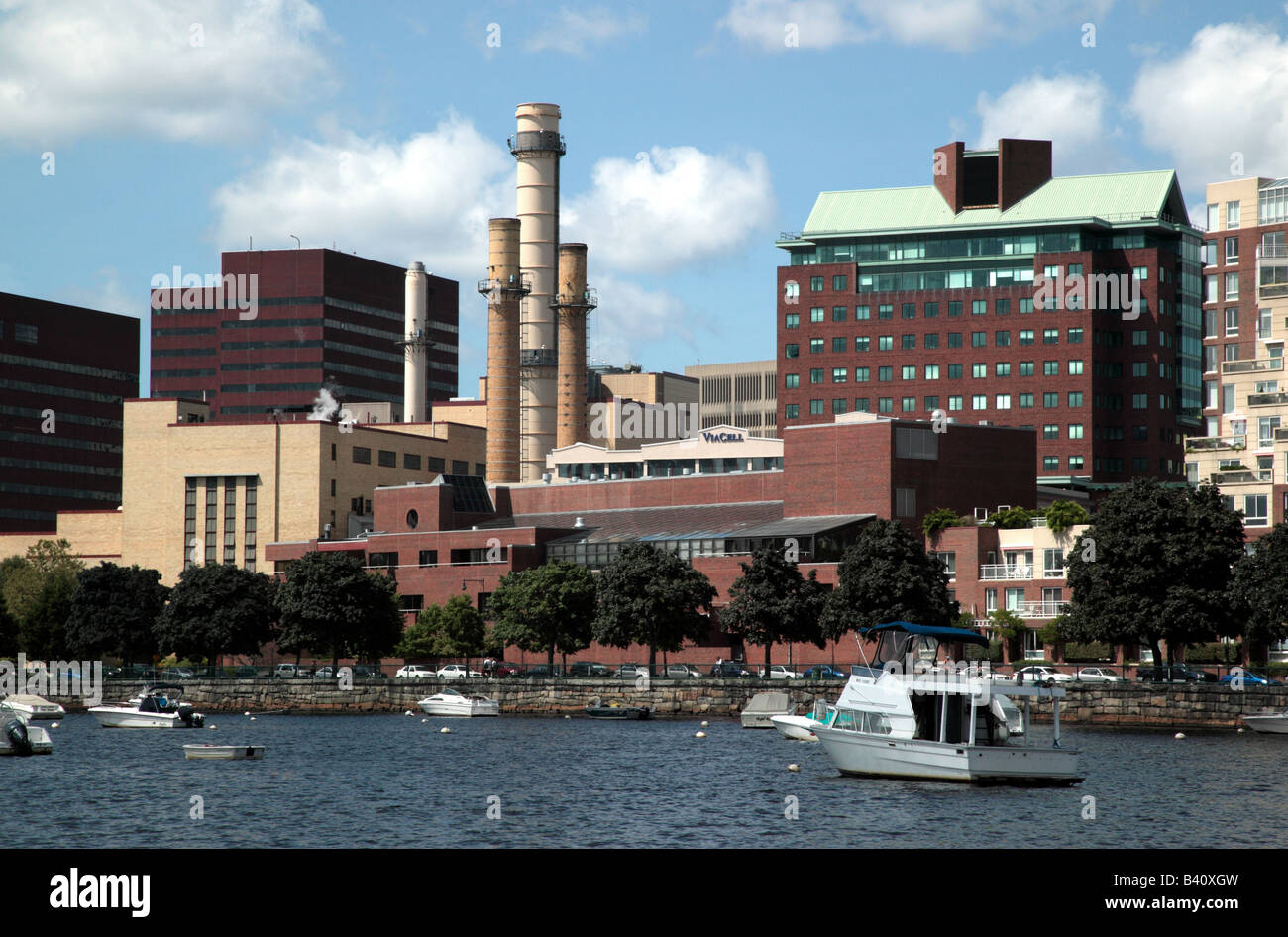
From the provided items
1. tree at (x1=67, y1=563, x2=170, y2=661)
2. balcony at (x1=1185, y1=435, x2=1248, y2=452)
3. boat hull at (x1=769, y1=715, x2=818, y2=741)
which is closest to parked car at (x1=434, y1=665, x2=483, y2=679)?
tree at (x1=67, y1=563, x2=170, y2=661)

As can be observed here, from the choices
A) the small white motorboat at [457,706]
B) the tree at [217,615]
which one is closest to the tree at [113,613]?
the tree at [217,615]

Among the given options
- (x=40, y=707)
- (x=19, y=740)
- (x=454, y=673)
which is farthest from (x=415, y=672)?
(x=19, y=740)

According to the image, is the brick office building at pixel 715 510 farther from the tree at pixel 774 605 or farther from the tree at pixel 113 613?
the tree at pixel 113 613

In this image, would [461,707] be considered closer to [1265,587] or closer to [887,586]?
[887,586]

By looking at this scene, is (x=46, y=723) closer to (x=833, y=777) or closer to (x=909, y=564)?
(x=909, y=564)

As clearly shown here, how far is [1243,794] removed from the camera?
6200cm

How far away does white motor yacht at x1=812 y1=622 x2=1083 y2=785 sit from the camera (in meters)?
64.2

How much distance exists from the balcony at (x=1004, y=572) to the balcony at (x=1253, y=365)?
26416 millimetres

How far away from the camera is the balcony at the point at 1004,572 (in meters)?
136

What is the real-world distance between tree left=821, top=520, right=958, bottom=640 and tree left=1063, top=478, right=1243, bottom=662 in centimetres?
1183

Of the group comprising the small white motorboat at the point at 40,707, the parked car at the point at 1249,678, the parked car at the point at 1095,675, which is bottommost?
the small white motorboat at the point at 40,707
